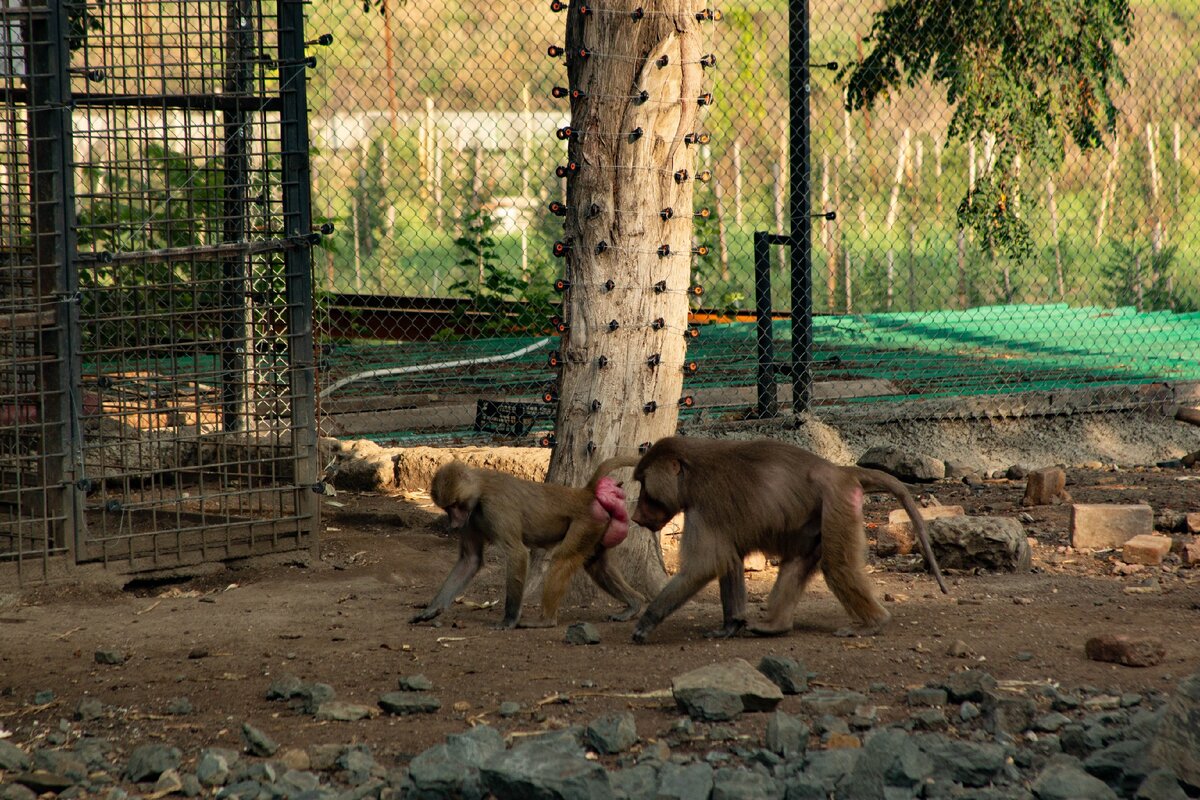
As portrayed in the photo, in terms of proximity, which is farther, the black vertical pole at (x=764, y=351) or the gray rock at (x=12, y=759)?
the black vertical pole at (x=764, y=351)

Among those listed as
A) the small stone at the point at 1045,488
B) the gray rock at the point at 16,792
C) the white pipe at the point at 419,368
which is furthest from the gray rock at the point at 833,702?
the small stone at the point at 1045,488

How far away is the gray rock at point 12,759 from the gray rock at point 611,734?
1.87 metres

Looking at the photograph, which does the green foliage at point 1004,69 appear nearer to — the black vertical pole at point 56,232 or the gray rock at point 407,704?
the black vertical pole at point 56,232

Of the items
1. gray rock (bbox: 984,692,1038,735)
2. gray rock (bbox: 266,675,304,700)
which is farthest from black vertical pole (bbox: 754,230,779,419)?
gray rock (bbox: 266,675,304,700)

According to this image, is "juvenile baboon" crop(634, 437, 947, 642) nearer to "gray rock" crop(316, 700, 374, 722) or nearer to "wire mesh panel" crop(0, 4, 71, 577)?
"gray rock" crop(316, 700, 374, 722)

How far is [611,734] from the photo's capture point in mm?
4523

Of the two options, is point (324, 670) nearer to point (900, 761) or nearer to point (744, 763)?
point (744, 763)

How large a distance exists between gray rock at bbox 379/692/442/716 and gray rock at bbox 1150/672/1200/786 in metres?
2.50

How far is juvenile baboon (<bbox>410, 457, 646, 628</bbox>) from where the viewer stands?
6.57 metres

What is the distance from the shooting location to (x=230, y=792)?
13.9ft

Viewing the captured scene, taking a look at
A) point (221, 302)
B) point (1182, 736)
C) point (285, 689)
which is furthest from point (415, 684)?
point (221, 302)

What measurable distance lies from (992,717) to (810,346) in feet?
18.4

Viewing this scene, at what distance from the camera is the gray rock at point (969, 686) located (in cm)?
492

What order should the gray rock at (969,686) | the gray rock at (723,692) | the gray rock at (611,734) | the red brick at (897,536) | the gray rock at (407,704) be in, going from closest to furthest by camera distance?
the gray rock at (611,734), the gray rock at (723,692), the gray rock at (969,686), the gray rock at (407,704), the red brick at (897,536)
